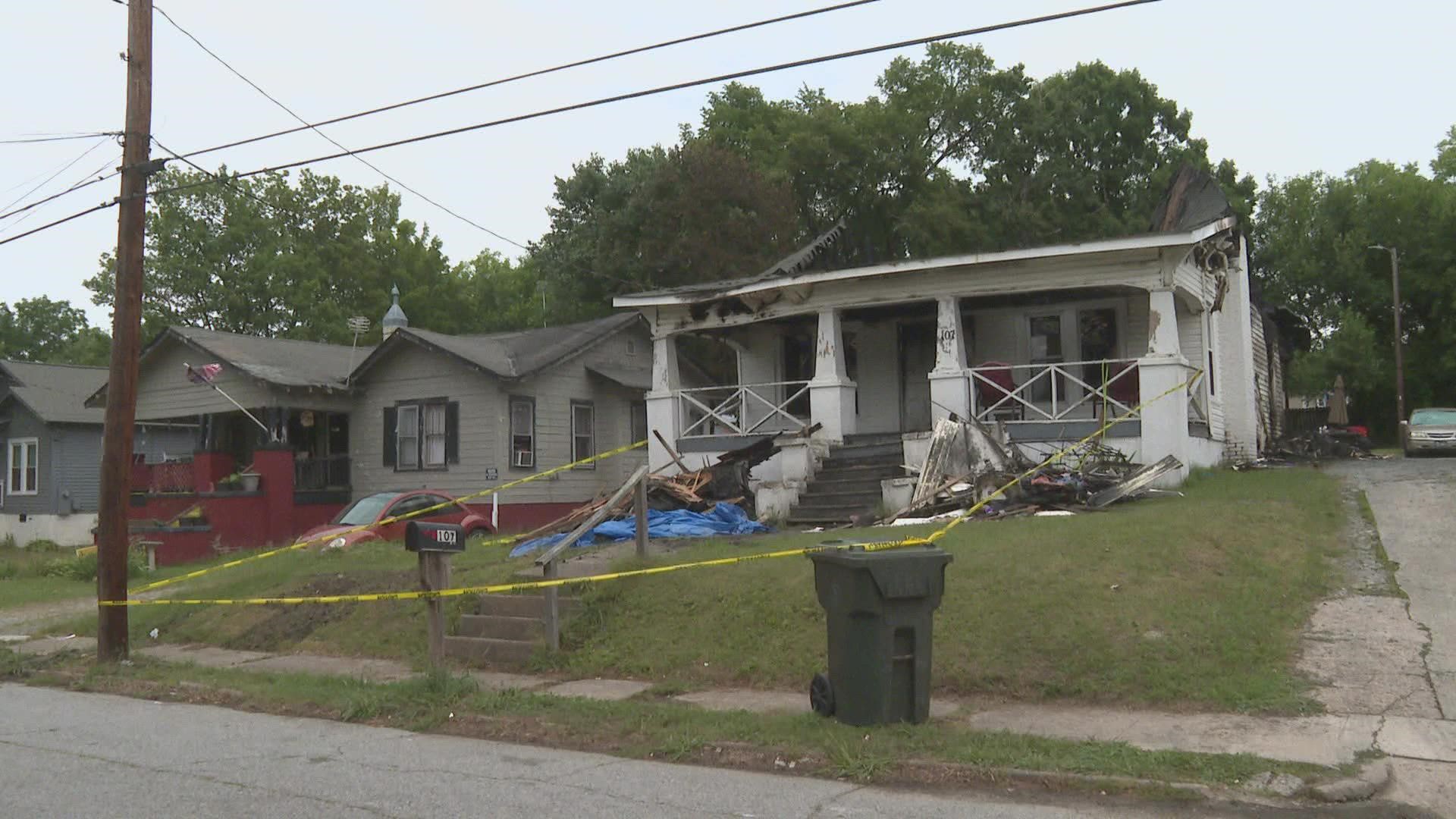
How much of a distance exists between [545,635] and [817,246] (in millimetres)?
15743

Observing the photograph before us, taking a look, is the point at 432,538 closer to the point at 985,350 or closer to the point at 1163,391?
the point at 1163,391

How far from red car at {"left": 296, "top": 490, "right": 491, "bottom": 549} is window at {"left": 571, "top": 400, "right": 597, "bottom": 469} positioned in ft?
14.1

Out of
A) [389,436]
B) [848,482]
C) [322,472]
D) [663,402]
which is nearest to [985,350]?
[848,482]

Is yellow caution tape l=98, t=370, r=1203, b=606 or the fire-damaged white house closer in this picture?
yellow caution tape l=98, t=370, r=1203, b=606

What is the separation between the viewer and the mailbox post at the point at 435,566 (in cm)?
959

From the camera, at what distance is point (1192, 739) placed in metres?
7.15

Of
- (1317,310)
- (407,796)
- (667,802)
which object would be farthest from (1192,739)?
(1317,310)

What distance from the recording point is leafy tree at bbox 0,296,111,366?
66938 millimetres

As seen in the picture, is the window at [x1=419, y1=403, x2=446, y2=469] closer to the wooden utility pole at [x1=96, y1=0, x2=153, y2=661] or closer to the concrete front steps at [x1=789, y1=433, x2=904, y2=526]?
the concrete front steps at [x1=789, y1=433, x2=904, y2=526]

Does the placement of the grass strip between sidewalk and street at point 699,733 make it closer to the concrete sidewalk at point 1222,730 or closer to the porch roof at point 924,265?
the concrete sidewalk at point 1222,730

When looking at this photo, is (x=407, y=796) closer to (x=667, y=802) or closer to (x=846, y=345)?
(x=667, y=802)

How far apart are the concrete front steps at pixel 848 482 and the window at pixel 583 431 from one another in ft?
29.3

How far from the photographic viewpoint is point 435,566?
383 inches

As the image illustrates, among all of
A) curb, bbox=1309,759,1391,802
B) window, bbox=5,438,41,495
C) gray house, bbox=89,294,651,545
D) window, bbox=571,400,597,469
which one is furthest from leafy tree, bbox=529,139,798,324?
curb, bbox=1309,759,1391,802
